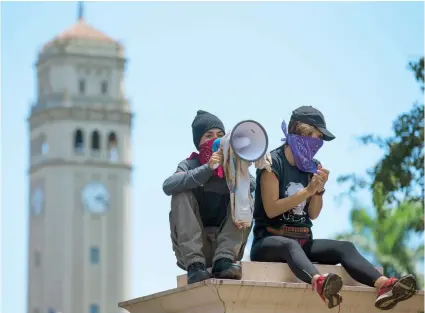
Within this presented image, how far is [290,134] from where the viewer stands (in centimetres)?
924

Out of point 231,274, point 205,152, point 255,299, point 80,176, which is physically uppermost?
point 80,176

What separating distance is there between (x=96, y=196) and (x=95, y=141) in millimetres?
4437

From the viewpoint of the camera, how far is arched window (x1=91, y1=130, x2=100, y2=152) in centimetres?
11225

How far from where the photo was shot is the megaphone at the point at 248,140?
8.68m

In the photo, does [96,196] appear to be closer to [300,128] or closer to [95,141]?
[95,141]

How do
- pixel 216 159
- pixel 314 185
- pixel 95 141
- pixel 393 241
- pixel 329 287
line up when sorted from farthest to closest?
1. pixel 95 141
2. pixel 393 241
3. pixel 314 185
4. pixel 216 159
5. pixel 329 287

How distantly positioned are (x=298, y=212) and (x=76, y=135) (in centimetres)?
10364

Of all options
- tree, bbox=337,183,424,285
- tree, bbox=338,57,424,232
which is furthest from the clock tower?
tree, bbox=338,57,424,232

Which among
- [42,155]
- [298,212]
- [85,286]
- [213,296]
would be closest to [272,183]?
[298,212]

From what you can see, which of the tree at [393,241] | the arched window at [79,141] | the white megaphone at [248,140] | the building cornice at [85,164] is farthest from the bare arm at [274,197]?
the arched window at [79,141]

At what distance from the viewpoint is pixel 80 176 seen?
111 metres

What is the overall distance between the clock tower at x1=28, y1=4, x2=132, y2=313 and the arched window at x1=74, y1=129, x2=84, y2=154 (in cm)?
8

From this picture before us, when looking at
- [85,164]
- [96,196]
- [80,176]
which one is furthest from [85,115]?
[96,196]

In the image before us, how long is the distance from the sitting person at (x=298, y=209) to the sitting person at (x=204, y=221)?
175mm
